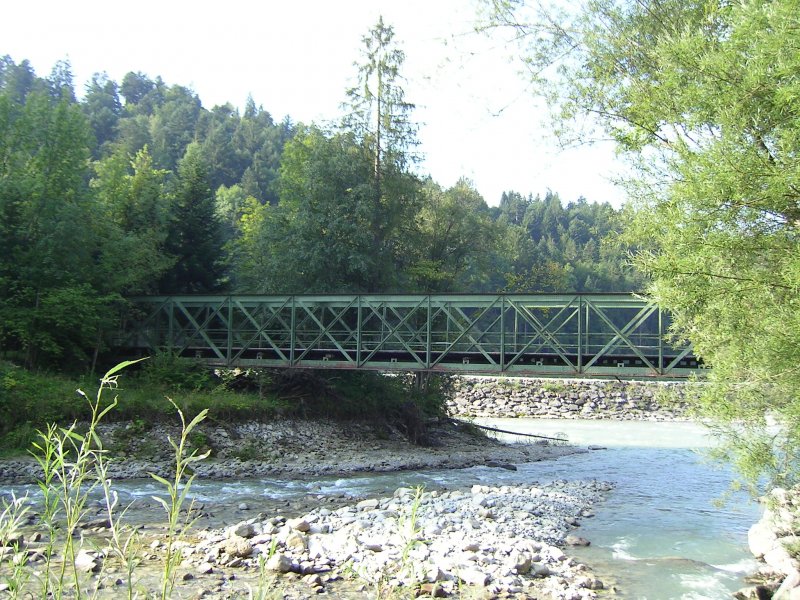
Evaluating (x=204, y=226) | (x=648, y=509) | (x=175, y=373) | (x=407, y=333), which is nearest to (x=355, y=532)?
(x=648, y=509)

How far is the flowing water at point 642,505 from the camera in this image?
10.8 m

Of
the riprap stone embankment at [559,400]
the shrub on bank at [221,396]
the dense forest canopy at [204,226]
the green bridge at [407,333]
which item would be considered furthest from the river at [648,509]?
the riprap stone embankment at [559,400]

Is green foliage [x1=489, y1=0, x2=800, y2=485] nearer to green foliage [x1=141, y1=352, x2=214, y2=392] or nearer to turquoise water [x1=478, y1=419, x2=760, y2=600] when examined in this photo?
turquoise water [x1=478, y1=419, x2=760, y2=600]

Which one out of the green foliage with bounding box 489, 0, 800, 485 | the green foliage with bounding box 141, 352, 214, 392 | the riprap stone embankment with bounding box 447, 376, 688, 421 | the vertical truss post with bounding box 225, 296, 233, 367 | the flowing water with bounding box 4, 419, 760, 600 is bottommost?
the riprap stone embankment with bounding box 447, 376, 688, 421

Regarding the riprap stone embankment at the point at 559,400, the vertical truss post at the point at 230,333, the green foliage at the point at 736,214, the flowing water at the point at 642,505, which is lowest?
the riprap stone embankment at the point at 559,400

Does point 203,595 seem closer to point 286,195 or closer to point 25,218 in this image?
point 25,218

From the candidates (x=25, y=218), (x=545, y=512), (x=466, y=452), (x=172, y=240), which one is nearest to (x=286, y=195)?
(x=172, y=240)

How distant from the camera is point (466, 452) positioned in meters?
25.1

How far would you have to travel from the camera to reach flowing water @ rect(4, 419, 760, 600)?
10.8 meters

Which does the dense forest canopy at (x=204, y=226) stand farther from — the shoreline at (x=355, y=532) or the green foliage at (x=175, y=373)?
the shoreline at (x=355, y=532)

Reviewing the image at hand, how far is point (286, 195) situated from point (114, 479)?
1644 centimetres

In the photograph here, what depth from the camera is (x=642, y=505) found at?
16266 millimetres

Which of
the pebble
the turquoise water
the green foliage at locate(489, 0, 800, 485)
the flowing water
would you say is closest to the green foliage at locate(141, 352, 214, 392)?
the flowing water

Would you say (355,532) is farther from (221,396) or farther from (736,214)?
(221,396)
